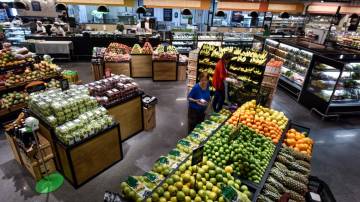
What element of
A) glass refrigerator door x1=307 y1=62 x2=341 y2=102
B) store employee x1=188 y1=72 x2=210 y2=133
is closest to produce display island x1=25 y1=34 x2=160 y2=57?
glass refrigerator door x1=307 y1=62 x2=341 y2=102

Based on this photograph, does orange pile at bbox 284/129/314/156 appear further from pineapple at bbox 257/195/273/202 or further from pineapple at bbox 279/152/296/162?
pineapple at bbox 257/195/273/202

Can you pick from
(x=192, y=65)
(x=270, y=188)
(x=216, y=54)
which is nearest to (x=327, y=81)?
(x=216, y=54)

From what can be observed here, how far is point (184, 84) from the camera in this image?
8.92 m

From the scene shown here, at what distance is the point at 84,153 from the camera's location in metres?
3.79

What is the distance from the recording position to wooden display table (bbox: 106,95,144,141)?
480 cm

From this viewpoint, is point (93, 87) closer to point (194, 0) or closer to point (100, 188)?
point (100, 188)

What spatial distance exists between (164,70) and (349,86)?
20.8 ft

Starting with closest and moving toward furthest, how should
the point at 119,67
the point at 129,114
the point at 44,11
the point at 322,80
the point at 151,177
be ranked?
the point at 151,177
the point at 129,114
the point at 322,80
the point at 119,67
the point at 44,11

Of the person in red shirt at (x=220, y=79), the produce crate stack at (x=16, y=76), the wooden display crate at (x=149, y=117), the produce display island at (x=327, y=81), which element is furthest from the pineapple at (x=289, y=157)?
the produce crate stack at (x=16, y=76)

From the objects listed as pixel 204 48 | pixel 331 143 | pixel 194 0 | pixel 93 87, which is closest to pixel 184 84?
pixel 204 48

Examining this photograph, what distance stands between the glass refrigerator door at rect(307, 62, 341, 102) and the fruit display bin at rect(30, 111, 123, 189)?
635 cm

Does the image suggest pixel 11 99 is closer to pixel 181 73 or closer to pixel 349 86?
pixel 181 73

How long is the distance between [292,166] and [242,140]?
2.38 ft

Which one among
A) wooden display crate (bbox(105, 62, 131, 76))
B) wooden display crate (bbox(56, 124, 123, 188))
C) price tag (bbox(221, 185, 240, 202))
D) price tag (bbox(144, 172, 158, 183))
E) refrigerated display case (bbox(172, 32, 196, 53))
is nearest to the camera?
price tag (bbox(221, 185, 240, 202))
